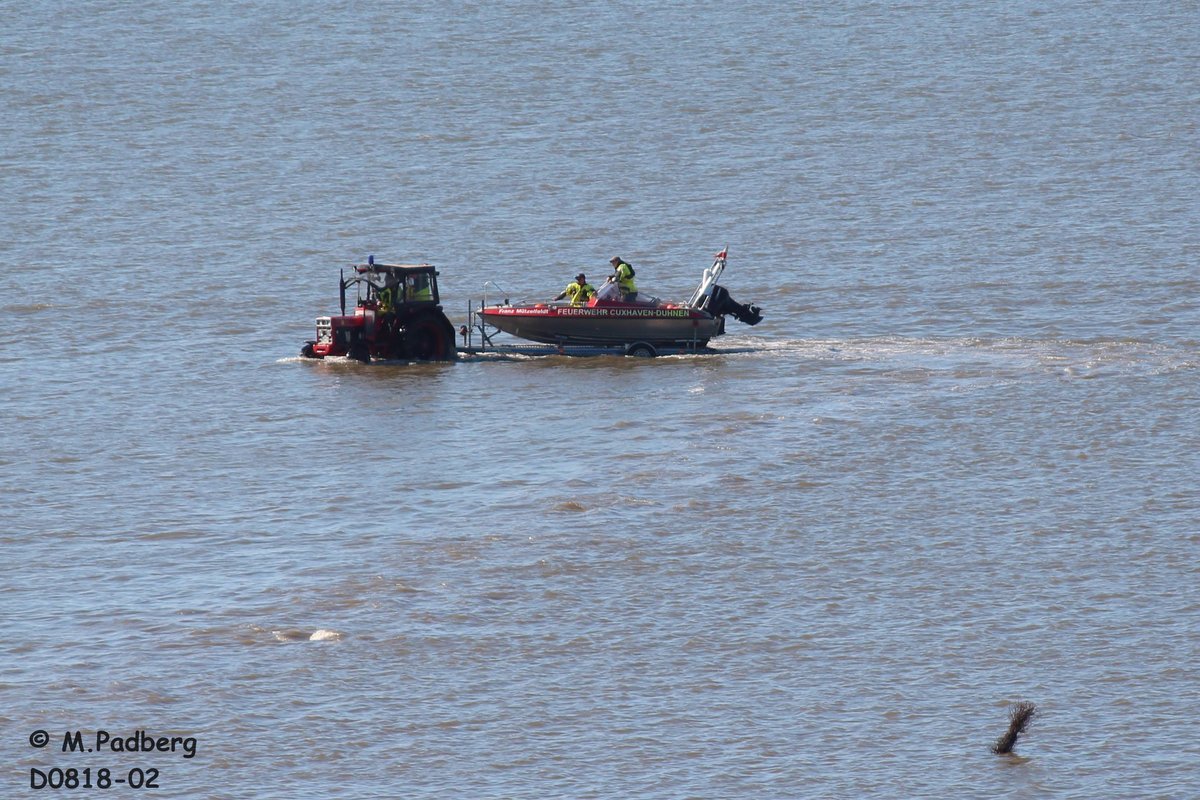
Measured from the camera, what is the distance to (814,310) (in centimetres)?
3897

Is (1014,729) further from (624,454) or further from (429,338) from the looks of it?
(429,338)

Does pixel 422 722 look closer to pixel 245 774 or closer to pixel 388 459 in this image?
pixel 245 774

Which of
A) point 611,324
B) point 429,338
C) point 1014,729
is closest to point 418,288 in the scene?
point 429,338

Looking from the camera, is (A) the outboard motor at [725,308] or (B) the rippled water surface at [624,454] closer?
(B) the rippled water surface at [624,454]

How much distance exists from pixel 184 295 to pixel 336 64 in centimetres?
2905

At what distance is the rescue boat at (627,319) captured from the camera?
33.2 m

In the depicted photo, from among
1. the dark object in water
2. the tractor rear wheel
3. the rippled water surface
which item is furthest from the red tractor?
the dark object in water

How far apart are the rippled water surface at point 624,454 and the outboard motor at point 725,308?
0.87m

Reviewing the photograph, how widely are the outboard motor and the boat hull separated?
16 centimetres

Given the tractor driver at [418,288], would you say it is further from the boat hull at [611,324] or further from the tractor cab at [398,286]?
the boat hull at [611,324]

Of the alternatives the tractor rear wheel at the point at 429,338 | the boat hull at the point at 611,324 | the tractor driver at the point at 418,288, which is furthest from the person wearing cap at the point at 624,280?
the tractor driver at the point at 418,288

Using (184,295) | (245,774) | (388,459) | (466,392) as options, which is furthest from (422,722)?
(184,295)

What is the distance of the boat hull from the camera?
33250mm

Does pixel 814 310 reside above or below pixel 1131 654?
above
